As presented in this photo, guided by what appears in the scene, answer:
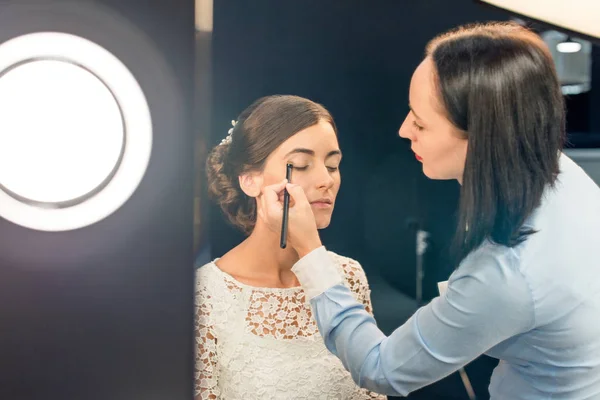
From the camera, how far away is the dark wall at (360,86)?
0.98 metres

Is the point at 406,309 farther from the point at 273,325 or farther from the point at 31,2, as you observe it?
the point at 31,2

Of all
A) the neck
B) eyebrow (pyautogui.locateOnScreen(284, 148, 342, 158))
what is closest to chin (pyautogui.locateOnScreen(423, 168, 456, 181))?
eyebrow (pyautogui.locateOnScreen(284, 148, 342, 158))

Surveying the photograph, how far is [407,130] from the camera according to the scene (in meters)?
1.05

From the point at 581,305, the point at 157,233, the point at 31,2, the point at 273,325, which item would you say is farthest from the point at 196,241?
the point at 581,305

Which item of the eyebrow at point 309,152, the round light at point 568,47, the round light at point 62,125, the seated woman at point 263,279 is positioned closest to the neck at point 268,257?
the seated woman at point 263,279

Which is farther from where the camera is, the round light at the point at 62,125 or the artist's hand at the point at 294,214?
the artist's hand at the point at 294,214

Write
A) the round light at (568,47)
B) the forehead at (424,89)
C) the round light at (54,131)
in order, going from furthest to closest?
the round light at (568,47) < the forehead at (424,89) < the round light at (54,131)

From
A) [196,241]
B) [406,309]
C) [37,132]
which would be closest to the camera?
[37,132]

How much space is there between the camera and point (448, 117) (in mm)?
930

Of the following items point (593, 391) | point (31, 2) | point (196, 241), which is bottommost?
point (593, 391)

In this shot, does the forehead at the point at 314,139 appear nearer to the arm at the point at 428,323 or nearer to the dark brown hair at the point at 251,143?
the dark brown hair at the point at 251,143

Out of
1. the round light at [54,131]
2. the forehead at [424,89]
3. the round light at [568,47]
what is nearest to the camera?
the round light at [54,131]

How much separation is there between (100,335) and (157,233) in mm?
184

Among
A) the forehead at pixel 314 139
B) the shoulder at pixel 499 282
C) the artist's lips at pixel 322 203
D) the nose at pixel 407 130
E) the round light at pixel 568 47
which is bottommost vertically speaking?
the shoulder at pixel 499 282
